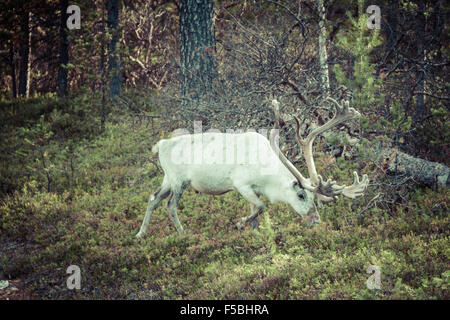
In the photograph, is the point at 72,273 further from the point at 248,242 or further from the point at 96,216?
the point at 248,242

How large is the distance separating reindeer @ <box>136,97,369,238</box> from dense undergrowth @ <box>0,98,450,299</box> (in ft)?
1.51

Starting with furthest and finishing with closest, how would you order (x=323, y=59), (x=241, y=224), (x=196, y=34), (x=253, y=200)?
1. (x=196, y=34)
2. (x=323, y=59)
3. (x=241, y=224)
4. (x=253, y=200)

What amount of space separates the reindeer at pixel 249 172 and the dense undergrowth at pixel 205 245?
46 cm

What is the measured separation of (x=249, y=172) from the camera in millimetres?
6172

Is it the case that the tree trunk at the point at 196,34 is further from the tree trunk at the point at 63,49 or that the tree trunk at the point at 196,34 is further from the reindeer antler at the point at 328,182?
the tree trunk at the point at 63,49

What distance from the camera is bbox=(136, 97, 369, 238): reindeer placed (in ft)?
19.5

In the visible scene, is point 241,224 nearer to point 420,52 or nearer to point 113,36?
point 420,52

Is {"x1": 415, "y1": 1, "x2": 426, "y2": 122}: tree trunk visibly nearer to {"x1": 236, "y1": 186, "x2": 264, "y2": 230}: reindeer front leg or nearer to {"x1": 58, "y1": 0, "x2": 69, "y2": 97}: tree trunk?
{"x1": 236, "y1": 186, "x2": 264, "y2": 230}: reindeer front leg

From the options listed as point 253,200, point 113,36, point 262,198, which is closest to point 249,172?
point 253,200

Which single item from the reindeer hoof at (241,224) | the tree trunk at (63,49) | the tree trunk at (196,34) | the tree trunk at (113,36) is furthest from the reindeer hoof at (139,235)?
the tree trunk at (63,49)

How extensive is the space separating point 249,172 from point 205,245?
1194 mm

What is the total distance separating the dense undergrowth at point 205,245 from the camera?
4.89m

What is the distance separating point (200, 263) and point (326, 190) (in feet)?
6.24

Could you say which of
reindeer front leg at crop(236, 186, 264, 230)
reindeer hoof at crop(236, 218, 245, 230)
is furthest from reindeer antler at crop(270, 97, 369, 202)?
reindeer hoof at crop(236, 218, 245, 230)
